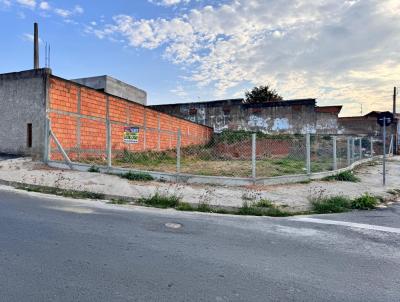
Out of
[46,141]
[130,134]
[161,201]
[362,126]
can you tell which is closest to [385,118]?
[161,201]

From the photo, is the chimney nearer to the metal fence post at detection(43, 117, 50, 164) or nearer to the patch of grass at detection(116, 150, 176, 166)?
the patch of grass at detection(116, 150, 176, 166)

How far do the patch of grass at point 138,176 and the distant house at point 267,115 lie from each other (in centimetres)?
2248

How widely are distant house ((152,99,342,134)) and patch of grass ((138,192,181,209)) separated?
24746 millimetres

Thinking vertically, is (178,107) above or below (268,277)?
above

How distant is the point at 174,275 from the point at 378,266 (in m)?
2.56

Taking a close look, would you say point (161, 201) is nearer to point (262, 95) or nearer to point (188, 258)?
point (188, 258)

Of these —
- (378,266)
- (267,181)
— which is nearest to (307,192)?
(267,181)

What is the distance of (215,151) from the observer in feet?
83.5

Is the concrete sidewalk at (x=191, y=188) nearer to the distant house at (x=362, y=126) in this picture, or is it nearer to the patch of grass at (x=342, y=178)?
the patch of grass at (x=342, y=178)

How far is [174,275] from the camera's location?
3.37 metres

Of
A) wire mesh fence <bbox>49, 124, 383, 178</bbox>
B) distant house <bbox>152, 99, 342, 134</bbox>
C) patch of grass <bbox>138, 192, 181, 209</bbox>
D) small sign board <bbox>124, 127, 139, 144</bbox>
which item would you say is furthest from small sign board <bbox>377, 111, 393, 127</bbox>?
distant house <bbox>152, 99, 342, 134</bbox>

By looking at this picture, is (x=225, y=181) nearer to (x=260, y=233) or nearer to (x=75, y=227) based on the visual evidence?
(x=260, y=233)

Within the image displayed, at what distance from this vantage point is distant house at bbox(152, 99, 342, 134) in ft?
98.0

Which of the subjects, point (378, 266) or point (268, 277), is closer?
point (268, 277)
